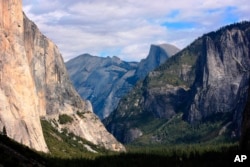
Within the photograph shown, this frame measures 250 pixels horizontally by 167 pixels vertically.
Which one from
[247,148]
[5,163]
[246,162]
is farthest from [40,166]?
[247,148]

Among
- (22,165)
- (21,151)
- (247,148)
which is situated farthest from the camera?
(247,148)

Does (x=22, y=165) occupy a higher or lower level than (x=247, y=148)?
higher

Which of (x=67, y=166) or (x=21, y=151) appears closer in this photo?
(x=21, y=151)

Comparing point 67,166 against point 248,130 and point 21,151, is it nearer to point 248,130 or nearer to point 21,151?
point 248,130

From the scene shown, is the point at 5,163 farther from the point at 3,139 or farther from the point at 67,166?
the point at 67,166

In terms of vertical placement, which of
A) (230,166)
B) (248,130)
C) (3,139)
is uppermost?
(3,139)

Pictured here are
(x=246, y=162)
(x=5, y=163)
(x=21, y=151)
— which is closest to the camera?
(x=5, y=163)

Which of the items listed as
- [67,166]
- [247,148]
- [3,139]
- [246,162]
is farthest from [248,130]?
[3,139]

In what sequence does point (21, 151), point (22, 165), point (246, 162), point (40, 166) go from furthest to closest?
point (246, 162), point (21, 151), point (40, 166), point (22, 165)

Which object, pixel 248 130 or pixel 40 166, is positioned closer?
pixel 40 166
